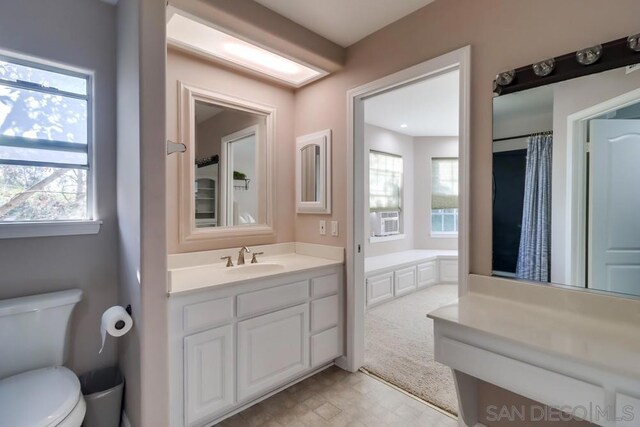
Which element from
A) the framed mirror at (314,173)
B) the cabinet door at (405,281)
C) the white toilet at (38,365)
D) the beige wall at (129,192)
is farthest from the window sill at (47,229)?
the cabinet door at (405,281)

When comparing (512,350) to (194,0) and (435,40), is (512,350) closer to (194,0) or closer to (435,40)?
(435,40)

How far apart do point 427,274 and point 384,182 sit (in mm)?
1638

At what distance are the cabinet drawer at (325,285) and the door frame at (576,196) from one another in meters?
1.41

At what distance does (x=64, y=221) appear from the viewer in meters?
1.69

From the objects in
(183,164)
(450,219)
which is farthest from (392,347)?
(450,219)

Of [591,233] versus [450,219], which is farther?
[450,219]

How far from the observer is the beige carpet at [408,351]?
2.14m

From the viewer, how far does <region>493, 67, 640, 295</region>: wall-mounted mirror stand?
1.29 m

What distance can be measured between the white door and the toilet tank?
258 cm

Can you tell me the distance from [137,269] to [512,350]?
1.70 meters

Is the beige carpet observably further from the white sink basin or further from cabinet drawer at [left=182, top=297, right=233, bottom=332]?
cabinet drawer at [left=182, top=297, right=233, bottom=332]

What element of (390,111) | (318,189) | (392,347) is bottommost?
(392,347)

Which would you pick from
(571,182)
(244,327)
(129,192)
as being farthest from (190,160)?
(571,182)

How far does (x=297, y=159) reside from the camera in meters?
2.79
